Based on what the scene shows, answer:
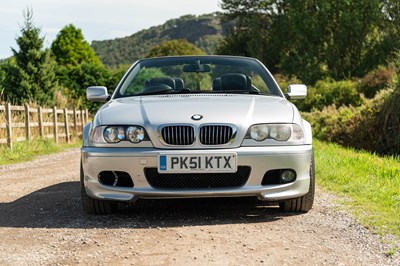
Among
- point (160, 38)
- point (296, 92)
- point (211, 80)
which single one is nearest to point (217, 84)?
point (211, 80)

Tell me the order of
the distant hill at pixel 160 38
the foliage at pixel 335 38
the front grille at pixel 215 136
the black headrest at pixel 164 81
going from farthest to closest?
the distant hill at pixel 160 38, the foliage at pixel 335 38, the black headrest at pixel 164 81, the front grille at pixel 215 136

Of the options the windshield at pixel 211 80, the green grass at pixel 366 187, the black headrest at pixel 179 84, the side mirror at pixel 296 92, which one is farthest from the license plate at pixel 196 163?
the side mirror at pixel 296 92

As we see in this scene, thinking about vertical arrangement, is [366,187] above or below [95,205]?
below

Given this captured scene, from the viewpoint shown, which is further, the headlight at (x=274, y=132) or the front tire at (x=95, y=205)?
the front tire at (x=95, y=205)

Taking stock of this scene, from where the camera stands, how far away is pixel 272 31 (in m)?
51.6

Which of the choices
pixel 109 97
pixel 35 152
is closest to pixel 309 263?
pixel 109 97

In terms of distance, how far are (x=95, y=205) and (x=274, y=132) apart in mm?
1688

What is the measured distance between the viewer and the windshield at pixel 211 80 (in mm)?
6414

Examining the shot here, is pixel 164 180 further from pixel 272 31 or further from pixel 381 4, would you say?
pixel 272 31

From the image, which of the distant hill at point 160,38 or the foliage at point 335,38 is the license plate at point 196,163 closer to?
the foliage at point 335,38

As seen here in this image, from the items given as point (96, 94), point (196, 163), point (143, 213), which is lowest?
point (143, 213)

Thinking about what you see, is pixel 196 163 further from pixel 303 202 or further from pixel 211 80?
pixel 211 80

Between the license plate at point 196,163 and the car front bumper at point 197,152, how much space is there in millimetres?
40

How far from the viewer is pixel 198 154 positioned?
5027 mm
